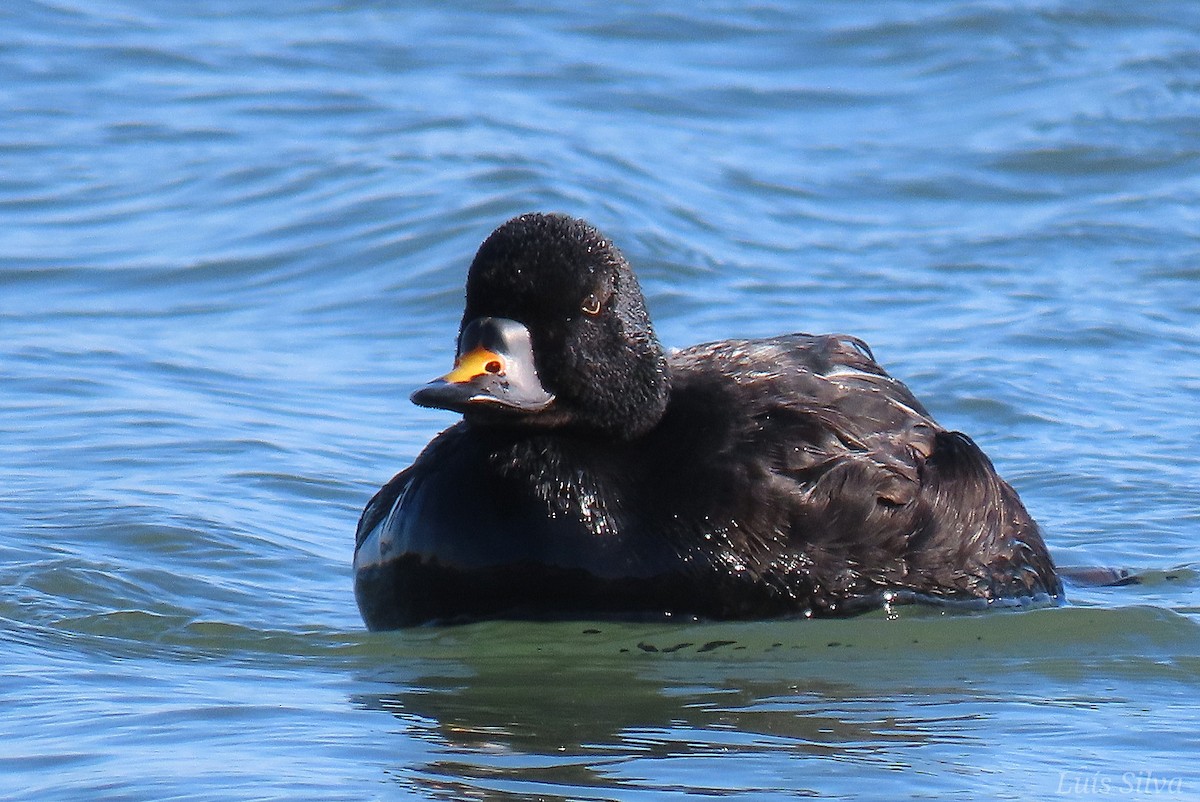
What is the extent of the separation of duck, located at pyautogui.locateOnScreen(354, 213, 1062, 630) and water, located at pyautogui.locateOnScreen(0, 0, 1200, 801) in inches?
5.8

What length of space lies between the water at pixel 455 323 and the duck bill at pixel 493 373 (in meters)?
0.73

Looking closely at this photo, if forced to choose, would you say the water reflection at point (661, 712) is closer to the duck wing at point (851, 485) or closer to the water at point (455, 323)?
the water at point (455, 323)

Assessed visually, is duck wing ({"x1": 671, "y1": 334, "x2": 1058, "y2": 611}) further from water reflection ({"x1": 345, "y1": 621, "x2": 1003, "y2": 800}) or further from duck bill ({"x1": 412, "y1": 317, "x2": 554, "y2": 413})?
duck bill ({"x1": 412, "y1": 317, "x2": 554, "y2": 413})

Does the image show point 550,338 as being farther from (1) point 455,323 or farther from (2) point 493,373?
(1) point 455,323

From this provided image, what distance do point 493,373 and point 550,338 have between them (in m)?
0.23

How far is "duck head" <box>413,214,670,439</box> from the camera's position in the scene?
6.36 meters

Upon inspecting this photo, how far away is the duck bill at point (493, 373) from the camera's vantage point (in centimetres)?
624

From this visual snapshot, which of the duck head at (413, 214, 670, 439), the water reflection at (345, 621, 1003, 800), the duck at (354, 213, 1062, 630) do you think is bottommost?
the water reflection at (345, 621, 1003, 800)

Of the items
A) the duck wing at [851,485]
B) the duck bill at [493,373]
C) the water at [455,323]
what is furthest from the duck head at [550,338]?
the water at [455,323]

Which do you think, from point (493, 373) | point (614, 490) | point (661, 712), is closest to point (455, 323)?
point (614, 490)

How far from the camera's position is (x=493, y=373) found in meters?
6.33

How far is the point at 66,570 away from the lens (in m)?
7.36

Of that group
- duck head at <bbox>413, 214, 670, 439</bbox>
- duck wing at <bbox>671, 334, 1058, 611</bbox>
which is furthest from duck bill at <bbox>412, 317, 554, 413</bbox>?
duck wing at <bbox>671, 334, 1058, 611</bbox>

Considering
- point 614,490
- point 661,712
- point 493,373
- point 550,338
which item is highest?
point 550,338
